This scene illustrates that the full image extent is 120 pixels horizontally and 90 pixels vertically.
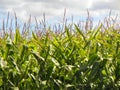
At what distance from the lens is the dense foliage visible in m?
3.87

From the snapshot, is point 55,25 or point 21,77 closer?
point 21,77

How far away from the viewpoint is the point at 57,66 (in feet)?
13.1

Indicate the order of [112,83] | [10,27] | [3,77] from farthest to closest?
Answer: [10,27] < [112,83] < [3,77]

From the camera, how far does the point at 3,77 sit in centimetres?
384

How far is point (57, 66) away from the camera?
3980mm

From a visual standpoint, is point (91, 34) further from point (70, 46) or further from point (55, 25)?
point (55, 25)

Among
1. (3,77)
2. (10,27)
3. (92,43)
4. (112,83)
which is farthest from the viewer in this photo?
(10,27)

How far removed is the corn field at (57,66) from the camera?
3.87 m

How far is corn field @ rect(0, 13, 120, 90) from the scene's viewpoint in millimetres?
3869

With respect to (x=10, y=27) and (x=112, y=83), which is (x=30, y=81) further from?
(x=10, y=27)

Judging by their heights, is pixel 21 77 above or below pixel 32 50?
below

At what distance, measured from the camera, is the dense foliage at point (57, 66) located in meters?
3.87

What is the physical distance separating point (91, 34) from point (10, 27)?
187 centimetres

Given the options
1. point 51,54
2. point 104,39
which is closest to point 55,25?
point 104,39
